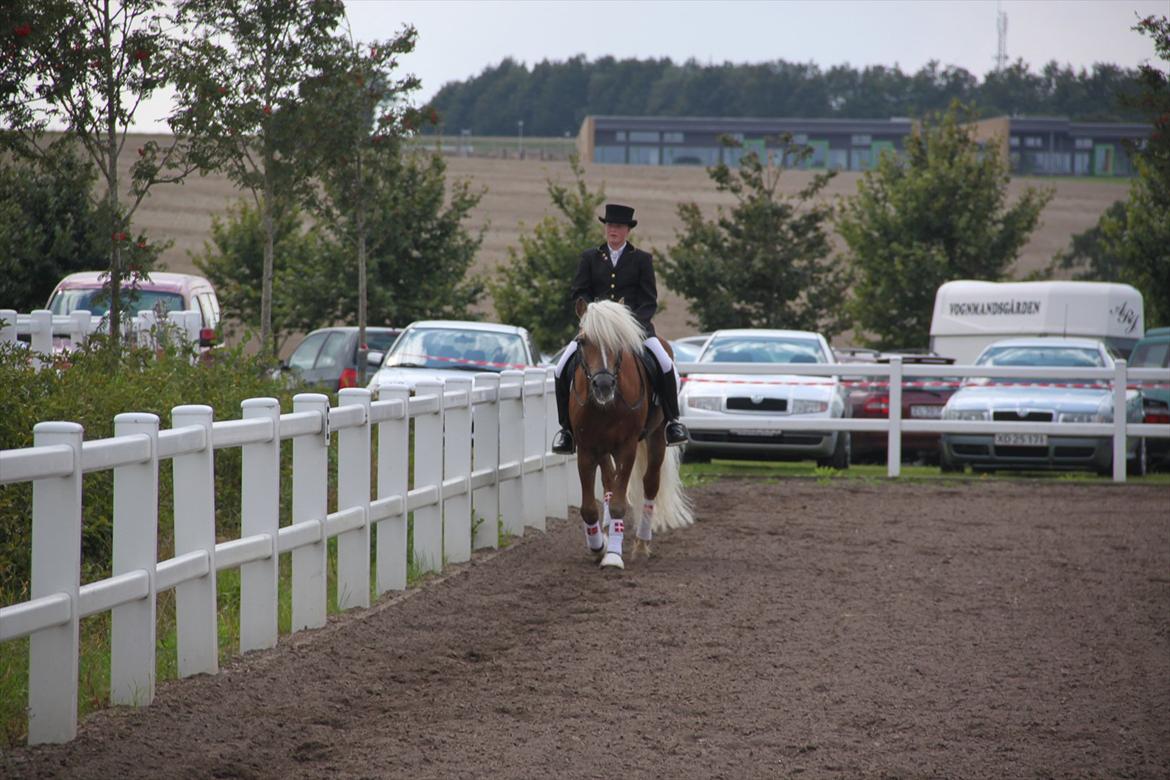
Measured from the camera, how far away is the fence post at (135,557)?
20.6 ft

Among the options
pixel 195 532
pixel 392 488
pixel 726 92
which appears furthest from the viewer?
pixel 726 92

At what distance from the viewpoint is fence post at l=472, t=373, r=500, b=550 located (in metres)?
12.1

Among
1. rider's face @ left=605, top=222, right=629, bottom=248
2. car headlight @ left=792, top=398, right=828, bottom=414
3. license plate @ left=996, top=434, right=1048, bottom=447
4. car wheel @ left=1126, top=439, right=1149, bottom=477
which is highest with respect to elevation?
rider's face @ left=605, top=222, right=629, bottom=248

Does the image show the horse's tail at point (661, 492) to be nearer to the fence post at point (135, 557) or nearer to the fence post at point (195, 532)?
the fence post at point (195, 532)

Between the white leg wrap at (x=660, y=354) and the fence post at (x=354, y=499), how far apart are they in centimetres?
314

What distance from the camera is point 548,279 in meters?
41.7

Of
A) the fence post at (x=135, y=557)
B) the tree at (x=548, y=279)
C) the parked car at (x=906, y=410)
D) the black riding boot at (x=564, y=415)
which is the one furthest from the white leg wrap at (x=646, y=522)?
the tree at (x=548, y=279)

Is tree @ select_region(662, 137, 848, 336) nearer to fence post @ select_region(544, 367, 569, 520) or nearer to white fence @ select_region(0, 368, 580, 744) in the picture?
fence post @ select_region(544, 367, 569, 520)

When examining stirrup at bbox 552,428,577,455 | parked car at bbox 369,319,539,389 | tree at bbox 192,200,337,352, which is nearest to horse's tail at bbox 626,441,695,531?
stirrup at bbox 552,428,577,455

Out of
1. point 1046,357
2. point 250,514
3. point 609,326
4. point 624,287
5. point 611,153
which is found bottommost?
point 1046,357

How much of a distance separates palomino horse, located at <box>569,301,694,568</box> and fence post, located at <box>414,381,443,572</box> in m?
1.12

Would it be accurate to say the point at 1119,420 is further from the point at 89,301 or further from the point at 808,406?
the point at 89,301

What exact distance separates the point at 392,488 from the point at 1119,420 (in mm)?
12371

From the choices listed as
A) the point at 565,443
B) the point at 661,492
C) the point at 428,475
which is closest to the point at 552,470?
the point at 661,492
